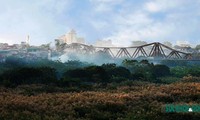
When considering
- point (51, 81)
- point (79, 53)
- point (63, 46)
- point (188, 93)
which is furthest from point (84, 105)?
point (63, 46)

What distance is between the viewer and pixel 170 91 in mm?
46594

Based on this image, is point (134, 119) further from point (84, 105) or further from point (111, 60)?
point (111, 60)

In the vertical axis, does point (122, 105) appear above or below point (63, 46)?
below

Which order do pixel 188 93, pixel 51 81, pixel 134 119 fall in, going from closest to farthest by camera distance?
pixel 134 119 → pixel 188 93 → pixel 51 81

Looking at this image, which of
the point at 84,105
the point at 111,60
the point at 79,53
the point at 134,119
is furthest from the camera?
the point at 79,53

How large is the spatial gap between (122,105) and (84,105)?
3.66 m

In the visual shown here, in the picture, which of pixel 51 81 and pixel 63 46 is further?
pixel 63 46

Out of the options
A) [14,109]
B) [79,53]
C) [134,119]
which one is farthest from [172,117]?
[79,53]

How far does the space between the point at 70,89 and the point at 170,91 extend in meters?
13.5

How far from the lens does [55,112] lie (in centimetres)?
3178

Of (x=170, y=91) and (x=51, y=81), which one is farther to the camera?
(x=51, y=81)

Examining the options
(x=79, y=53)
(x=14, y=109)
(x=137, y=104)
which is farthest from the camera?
(x=79, y=53)

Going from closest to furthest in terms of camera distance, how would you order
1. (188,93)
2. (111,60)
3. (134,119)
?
(134,119) < (188,93) < (111,60)

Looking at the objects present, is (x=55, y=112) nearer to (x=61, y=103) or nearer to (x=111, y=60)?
(x=61, y=103)
